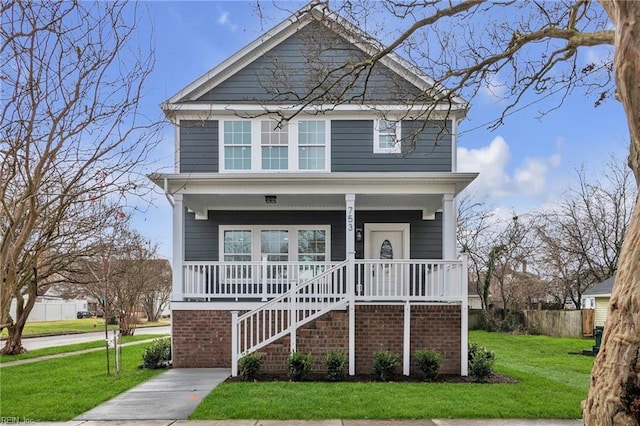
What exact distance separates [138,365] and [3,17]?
8661 mm

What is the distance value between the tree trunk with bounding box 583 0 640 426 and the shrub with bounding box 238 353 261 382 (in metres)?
6.28

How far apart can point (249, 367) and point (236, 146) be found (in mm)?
6168

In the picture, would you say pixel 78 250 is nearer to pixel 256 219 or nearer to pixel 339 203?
pixel 256 219

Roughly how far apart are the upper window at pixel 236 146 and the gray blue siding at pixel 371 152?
2.31 metres

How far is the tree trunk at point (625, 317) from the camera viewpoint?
305 cm

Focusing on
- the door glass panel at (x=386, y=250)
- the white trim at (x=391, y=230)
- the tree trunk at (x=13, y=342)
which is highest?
the white trim at (x=391, y=230)

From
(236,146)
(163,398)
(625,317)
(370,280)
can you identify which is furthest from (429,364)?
(236,146)

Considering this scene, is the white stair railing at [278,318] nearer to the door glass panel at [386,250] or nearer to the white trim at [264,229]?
the white trim at [264,229]

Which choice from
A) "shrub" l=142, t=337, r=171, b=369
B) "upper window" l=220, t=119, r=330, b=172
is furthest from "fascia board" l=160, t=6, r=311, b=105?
"shrub" l=142, t=337, r=171, b=369

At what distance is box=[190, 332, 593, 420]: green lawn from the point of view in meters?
6.30

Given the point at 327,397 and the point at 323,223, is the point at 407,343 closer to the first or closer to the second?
the point at 327,397

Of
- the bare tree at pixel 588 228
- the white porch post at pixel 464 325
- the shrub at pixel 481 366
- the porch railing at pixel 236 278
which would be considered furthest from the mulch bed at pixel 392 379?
the bare tree at pixel 588 228

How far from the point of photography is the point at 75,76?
4238mm

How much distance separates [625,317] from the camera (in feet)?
10.3
